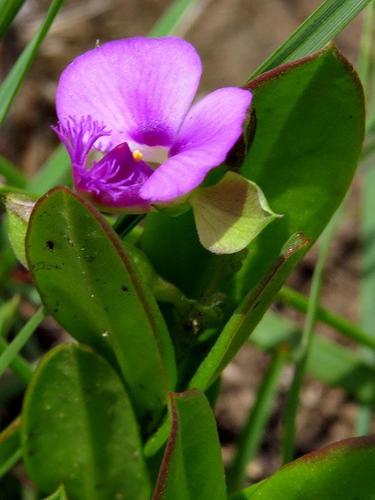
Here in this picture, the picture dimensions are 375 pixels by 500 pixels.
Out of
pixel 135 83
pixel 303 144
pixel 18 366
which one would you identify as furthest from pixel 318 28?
pixel 18 366

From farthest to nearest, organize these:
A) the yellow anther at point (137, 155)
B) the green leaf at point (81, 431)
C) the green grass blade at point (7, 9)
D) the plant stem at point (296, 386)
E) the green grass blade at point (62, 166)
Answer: the green grass blade at point (62, 166) → the plant stem at point (296, 386) → the green grass blade at point (7, 9) → the green leaf at point (81, 431) → the yellow anther at point (137, 155)

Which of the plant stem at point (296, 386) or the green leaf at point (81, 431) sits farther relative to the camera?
the plant stem at point (296, 386)

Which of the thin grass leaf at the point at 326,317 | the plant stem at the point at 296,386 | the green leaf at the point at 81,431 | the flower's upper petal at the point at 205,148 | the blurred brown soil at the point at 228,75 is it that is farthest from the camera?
the blurred brown soil at the point at 228,75

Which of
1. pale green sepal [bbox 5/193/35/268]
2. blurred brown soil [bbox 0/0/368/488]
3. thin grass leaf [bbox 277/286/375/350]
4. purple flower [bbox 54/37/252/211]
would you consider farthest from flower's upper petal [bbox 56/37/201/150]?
blurred brown soil [bbox 0/0/368/488]

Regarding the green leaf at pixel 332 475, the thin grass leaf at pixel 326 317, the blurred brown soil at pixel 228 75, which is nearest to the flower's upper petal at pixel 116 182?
the green leaf at pixel 332 475

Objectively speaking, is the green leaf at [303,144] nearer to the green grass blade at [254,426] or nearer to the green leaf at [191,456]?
the green leaf at [191,456]

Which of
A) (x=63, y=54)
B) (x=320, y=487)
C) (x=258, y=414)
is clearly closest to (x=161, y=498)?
(x=320, y=487)

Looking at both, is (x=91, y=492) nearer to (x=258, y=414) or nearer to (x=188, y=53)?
(x=258, y=414)
